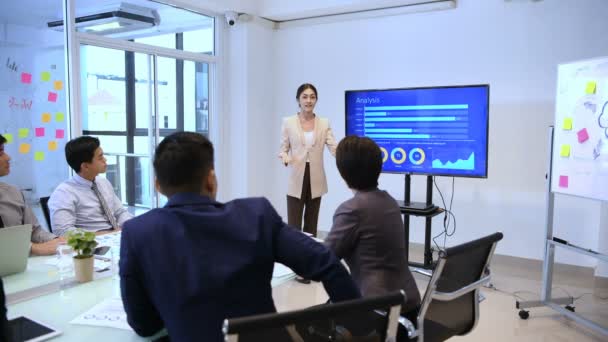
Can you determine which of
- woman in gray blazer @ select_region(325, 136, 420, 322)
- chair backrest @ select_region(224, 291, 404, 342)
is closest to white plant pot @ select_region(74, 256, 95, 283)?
woman in gray blazer @ select_region(325, 136, 420, 322)

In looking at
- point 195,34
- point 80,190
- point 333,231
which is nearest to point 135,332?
point 333,231

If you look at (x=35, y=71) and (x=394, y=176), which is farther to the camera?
(x=394, y=176)

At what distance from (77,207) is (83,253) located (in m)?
0.89

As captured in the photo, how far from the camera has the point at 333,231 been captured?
6.09 ft

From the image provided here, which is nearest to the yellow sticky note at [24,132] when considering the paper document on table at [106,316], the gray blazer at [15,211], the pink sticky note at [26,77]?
the pink sticky note at [26,77]

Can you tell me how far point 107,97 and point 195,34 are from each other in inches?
53.0

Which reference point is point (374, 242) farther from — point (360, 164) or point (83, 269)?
point (83, 269)

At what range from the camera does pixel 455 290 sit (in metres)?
1.74

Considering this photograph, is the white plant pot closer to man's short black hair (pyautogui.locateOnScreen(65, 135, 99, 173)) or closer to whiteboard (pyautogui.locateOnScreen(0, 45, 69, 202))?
man's short black hair (pyautogui.locateOnScreen(65, 135, 99, 173))

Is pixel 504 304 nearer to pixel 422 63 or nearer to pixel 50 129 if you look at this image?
pixel 422 63

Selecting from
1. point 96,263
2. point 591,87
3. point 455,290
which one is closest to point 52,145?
point 96,263

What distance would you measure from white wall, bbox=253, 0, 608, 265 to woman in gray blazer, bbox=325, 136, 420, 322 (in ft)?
9.38

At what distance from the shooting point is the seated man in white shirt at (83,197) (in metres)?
2.50

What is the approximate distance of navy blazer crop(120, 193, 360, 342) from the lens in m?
1.16
